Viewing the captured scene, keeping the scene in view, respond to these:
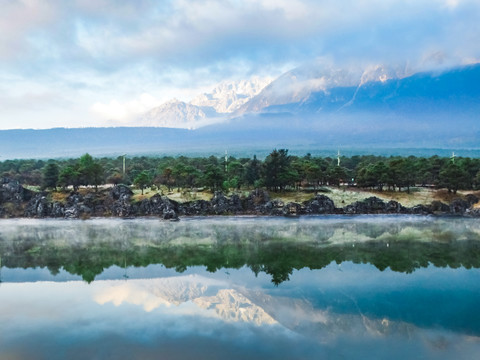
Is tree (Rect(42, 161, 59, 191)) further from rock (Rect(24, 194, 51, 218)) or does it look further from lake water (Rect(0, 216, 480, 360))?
lake water (Rect(0, 216, 480, 360))

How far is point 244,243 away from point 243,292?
11.0 metres

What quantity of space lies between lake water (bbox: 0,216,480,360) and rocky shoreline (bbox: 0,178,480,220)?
5.75 m

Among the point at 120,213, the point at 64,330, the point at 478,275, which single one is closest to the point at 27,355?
the point at 64,330

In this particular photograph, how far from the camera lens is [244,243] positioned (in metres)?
32.2

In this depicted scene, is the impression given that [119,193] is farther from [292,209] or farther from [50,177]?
[292,209]

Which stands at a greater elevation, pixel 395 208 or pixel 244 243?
pixel 395 208

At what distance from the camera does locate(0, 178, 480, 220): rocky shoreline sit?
43812 millimetres

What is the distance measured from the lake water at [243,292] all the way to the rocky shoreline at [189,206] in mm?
5752

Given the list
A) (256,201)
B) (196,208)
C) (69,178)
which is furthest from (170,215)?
(69,178)

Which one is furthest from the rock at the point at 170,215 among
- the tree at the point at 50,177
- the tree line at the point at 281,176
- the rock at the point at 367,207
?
the rock at the point at 367,207

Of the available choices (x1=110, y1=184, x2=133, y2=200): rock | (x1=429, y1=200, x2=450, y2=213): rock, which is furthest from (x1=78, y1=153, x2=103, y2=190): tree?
(x1=429, y1=200, x2=450, y2=213): rock

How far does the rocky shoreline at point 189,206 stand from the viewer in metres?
43.8

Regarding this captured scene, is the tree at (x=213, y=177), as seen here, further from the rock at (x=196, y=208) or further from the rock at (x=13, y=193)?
the rock at (x=13, y=193)

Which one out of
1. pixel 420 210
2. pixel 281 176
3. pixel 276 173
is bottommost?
pixel 420 210
